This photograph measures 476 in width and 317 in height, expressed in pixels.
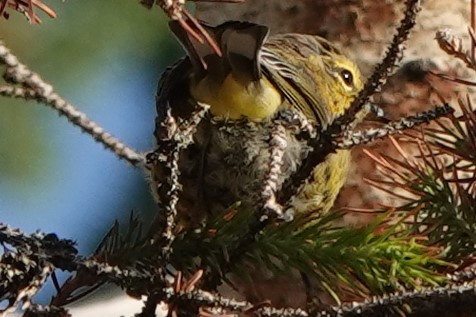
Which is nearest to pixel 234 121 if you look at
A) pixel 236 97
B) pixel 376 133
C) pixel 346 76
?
pixel 236 97

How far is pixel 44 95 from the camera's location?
595mm

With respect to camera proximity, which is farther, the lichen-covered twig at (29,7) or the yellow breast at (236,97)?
the yellow breast at (236,97)

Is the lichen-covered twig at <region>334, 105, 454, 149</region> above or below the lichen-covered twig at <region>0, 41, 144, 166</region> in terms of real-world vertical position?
below

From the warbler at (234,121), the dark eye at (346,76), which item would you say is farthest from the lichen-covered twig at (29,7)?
the dark eye at (346,76)

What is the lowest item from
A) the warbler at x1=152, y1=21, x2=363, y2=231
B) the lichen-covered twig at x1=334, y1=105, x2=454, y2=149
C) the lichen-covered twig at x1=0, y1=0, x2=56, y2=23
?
the lichen-covered twig at x1=334, y1=105, x2=454, y2=149

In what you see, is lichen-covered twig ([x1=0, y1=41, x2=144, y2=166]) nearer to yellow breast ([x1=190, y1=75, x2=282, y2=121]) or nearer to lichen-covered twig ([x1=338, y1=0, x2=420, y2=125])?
lichen-covered twig ([x1=338, y1=0, x2=420, y2=125])

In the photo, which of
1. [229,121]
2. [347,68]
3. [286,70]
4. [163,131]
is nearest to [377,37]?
[347,68]

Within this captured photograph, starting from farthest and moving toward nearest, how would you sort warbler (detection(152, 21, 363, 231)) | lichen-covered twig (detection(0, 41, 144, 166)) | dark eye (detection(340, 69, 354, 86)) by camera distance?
dark eye (detection(340, 69, 354, 86)), warbler (detection(152, 21, 363, 231)), lichen-covered twig (detection(0, 41, 144, 166))

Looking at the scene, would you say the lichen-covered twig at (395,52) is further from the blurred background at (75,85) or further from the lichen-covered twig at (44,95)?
the blurred background at (75,85)

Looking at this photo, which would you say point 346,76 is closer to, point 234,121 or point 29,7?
point 234,121

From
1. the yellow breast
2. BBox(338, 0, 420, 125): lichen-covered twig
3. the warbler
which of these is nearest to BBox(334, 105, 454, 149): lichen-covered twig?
BBox(338, 0, 420, 125): lichen-covered twig

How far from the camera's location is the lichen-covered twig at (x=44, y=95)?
58 centimetres

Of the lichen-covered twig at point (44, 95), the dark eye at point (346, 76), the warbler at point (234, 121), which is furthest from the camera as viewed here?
the dark eye at point (346, 76)

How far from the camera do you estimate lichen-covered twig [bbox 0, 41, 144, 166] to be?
23.0 inches
